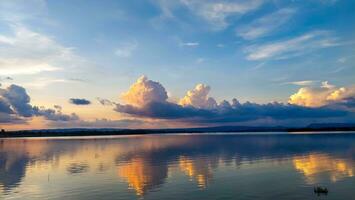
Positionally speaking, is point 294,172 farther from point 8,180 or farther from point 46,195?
point 8,180

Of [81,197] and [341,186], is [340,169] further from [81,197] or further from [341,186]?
[81,197]

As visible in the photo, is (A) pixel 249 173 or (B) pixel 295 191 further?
(A) pixel 249 173

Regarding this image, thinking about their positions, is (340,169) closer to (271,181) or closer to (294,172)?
(294,172)

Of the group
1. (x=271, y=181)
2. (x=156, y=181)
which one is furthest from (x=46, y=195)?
(x=271, y=181)

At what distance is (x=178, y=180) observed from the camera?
50.3m

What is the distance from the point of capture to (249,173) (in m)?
56.1

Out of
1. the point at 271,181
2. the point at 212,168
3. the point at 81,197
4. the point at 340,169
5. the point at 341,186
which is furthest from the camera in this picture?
the point at 212,168

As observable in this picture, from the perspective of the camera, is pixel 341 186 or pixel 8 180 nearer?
pixel 341 186

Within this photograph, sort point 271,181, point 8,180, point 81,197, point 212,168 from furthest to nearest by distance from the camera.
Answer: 1. point 212,168
2. point 8,180
3. point 271,181
4. point 81,197

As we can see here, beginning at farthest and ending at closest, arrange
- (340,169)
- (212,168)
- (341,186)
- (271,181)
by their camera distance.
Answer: (212,168), (340,169), (271,181), (341,186)

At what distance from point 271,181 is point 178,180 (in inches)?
461

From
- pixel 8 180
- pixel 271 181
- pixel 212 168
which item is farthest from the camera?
pixel 212 168

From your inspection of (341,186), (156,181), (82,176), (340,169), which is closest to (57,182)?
(82,176)

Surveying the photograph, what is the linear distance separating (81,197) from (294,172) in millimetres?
31476
